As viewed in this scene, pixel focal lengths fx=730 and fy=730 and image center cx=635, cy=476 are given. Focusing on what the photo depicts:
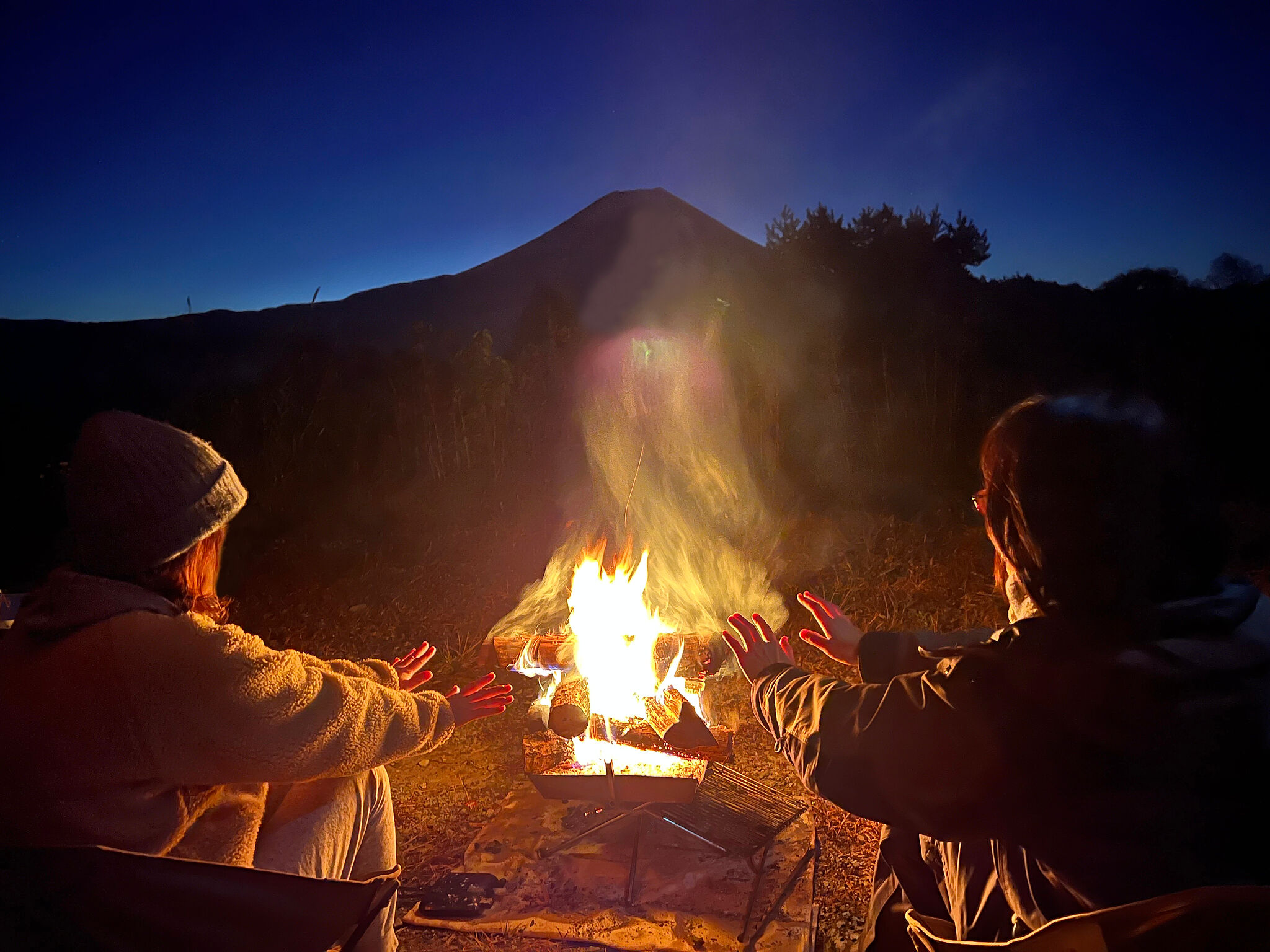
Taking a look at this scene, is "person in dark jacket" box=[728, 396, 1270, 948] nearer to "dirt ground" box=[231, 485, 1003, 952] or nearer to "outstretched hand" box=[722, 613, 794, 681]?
"outstretched hand" box=[722, 613, 794, 681]

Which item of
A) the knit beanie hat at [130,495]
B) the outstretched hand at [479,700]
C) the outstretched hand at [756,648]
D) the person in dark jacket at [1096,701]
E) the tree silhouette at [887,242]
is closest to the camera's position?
the person in dark jacket at [1096,701]

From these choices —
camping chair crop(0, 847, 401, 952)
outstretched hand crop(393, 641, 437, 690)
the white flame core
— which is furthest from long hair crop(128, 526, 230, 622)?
the white flame core

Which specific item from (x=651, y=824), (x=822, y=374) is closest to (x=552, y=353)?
(x=822, y=374)

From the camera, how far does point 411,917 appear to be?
9.48ft

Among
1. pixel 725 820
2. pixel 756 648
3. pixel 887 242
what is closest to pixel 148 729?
pixel 756 648

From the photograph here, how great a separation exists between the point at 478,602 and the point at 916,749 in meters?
5.53

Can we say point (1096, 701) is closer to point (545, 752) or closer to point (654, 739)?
point (654, 739)

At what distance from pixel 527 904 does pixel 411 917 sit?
46 cm

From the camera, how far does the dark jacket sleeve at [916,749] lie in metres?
1.59

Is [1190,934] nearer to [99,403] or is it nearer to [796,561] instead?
[796,561]

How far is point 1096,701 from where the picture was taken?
4.85ft

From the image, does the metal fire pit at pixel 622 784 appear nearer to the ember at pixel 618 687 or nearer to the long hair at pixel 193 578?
the ember at pixel 618 687

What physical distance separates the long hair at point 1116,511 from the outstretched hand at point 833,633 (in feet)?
3.05

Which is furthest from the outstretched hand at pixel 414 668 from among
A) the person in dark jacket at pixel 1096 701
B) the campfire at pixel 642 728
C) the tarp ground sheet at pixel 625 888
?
the person in dark jacket at pixel 1096 701
